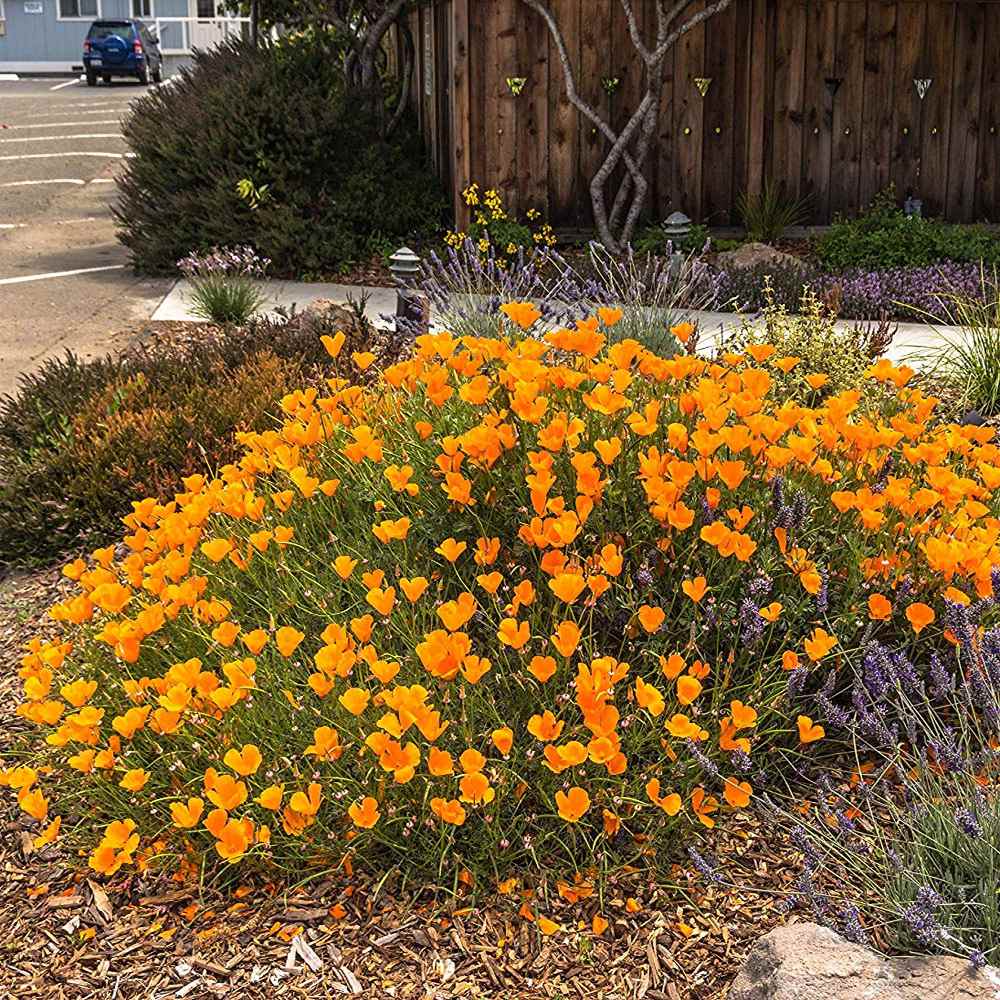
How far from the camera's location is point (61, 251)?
12070mm

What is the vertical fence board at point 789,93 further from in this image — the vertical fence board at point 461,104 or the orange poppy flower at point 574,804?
the orange poppy flower at point 574,804

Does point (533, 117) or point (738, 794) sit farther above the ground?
point (533, 117)

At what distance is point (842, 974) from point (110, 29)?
129 ft

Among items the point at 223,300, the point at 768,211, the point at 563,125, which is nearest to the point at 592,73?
the point at 563,125

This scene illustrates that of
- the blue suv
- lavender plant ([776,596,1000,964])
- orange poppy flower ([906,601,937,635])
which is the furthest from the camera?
the blue suv

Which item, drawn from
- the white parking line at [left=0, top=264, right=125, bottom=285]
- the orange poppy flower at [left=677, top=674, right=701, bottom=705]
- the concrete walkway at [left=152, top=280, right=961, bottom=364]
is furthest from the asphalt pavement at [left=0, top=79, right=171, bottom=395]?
the orange poppy flower at [left=677, top=674, right=701, bottom=705]

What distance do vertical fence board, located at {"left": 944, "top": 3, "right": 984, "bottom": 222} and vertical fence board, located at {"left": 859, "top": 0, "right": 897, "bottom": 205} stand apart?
590 millimetres

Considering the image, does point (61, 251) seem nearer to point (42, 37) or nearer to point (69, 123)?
point (69, 123)

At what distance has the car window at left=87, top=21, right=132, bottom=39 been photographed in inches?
1443

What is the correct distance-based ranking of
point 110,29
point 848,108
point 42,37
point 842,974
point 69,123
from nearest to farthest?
point 842,974
point 848,108
point 69,123
point 110,29
point 42,37

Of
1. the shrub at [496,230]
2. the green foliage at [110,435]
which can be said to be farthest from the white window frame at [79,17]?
the green foliage at [110,435]

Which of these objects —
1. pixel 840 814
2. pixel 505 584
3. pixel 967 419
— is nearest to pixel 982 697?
pixel 840 814

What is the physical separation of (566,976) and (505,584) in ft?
3.54

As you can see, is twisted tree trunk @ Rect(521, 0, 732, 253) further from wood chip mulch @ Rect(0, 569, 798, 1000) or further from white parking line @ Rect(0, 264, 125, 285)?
wood chip mulch @ Rect(0, 569, 798, 1000)
